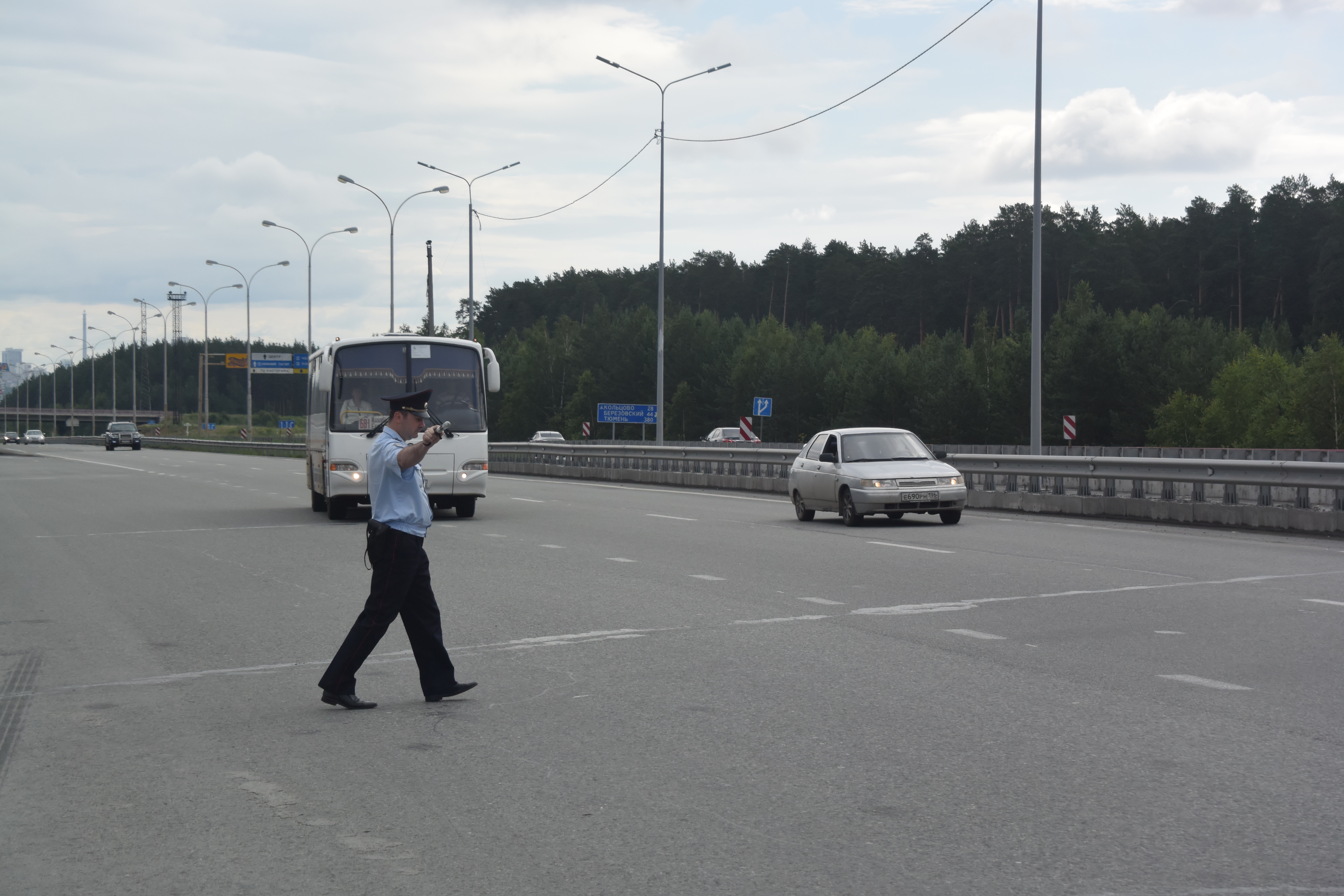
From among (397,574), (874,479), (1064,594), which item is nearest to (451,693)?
(397,574)

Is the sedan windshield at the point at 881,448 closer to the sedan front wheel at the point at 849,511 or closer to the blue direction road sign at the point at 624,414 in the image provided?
the sedan front wheel at the point at 849,511

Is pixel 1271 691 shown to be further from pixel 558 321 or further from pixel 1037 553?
pixel 558 321

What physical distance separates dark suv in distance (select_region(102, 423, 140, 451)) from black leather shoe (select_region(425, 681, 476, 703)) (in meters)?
86.1

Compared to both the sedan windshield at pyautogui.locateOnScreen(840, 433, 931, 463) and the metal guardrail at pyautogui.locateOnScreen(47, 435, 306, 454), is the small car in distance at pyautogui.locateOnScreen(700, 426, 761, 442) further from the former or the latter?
the sedan windshield at pyautogui.locateOnScreen(840, 433, 931, 463)

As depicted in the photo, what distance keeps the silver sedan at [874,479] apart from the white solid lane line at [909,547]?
256 cm

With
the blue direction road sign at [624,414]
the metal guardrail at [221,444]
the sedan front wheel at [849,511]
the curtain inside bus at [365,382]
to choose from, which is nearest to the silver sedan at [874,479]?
the sedan front wheel at [849,511]

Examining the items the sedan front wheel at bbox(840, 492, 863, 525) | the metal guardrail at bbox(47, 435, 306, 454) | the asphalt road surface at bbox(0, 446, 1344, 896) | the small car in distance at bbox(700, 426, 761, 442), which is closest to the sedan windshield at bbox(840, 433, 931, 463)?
the sedan front wheel at bbox(840, 492, 863, 525)

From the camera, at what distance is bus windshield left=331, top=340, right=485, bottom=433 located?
22.1m

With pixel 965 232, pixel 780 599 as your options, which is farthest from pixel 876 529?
pixel 965 232

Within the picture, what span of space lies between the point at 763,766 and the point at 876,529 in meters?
13.8

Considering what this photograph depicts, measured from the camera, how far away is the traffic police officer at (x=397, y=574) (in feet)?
23.6

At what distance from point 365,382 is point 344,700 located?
51.1 feet

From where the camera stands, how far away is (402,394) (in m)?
21.7

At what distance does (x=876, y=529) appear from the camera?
63.9ft
